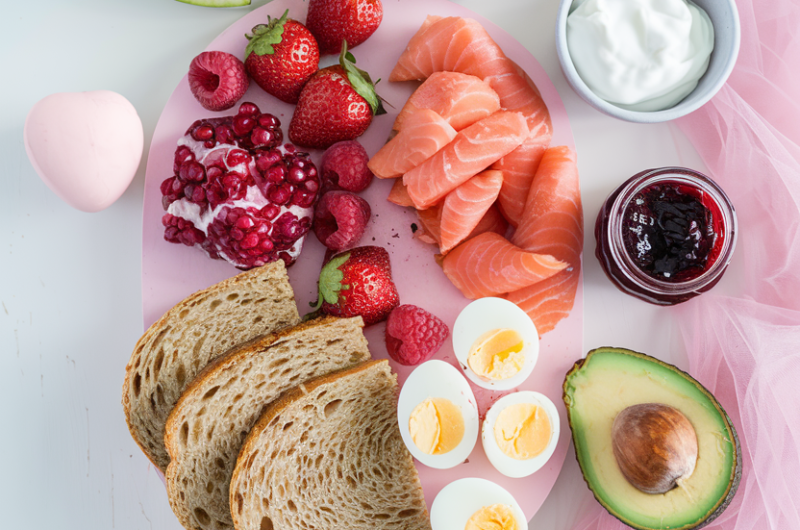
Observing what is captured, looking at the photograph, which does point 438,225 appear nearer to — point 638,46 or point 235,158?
point 235,158

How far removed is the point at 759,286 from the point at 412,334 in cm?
109

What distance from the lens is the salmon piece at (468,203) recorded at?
4.95ft

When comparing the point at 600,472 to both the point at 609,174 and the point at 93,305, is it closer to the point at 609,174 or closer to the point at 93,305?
the point at 609,174

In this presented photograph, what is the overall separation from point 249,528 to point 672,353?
54.8 inches

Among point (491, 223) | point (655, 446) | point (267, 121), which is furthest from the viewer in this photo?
point (491, 223)

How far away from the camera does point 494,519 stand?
1.39m

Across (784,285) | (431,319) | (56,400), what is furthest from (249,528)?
(784,285)

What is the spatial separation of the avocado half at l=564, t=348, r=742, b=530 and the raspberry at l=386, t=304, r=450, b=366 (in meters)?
0.41

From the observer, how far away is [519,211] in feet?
5.29

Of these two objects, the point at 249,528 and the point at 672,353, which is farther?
the point at 672,353

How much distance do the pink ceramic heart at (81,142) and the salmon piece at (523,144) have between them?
3.71 feet

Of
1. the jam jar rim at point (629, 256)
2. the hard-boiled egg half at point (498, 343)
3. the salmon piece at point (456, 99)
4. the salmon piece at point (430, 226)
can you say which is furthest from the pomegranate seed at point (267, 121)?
the jam jar rim at point (629, 256)

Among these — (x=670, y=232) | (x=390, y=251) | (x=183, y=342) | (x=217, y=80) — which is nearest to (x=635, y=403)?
(x=670, y=232)

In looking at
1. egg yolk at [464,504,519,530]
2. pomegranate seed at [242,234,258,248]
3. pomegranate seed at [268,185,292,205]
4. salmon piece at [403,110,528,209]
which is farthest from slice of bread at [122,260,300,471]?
egg yolk at [464,504,519,530]
